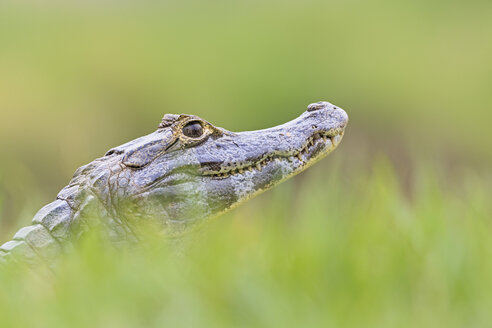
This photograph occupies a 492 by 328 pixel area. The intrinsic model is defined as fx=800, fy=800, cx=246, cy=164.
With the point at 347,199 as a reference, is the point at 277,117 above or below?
below

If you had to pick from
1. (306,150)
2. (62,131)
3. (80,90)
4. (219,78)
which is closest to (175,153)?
(306,150)

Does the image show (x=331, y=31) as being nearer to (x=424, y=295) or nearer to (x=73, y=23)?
(x=73, y=23)

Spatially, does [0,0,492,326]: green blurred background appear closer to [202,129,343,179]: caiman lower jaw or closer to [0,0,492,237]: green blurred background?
[0,0,492,237]: green blurred background

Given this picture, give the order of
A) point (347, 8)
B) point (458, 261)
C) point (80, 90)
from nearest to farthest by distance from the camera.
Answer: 1. point (458, 261)
2. point (80, 90)
3. point (347, 8)

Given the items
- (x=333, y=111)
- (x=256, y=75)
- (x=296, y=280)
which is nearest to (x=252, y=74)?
(x=256, y=75)

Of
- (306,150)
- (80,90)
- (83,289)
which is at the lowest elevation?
(80,90)

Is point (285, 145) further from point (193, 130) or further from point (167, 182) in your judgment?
point (167, 182)

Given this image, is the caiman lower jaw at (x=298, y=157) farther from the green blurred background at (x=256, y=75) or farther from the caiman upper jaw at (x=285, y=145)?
the green blurred background at (x=256, y=75)
